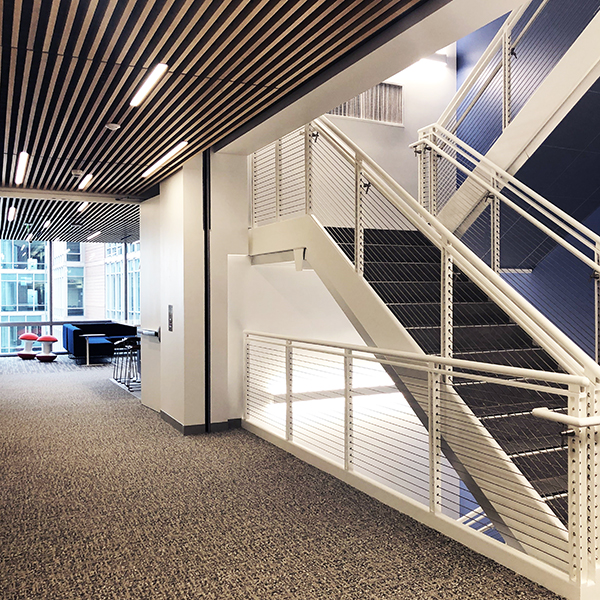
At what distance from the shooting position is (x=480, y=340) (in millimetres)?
4652

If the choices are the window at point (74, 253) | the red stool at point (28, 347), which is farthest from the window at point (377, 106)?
the window at point (74, 253)

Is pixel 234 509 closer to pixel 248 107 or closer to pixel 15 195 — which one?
pixel 248 107

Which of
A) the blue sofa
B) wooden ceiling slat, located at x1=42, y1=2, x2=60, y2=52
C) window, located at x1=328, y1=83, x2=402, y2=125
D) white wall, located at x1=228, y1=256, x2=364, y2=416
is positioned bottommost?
the blue sofa

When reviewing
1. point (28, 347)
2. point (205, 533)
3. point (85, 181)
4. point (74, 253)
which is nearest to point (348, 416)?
point (205, 533)

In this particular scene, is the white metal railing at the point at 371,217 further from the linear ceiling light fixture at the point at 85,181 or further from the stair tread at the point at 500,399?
the linear ceiling light fixture at the point at 85,181

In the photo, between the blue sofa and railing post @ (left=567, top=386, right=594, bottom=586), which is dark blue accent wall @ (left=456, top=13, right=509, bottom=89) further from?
the blue sofa

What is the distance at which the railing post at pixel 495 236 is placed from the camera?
17.5 feet

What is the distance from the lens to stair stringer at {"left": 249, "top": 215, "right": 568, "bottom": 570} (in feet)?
10.2

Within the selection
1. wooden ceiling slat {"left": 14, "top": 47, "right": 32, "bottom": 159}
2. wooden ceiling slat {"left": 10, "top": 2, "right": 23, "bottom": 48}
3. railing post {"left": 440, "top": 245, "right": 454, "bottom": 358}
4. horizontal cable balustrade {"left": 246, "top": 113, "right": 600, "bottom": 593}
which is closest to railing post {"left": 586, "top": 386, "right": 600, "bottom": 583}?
horizontal cable balustrade {"left": 246, "top": 113, "right": 600, "bottom": 593}

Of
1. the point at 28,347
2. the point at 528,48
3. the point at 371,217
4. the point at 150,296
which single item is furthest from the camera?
the point at 28,347

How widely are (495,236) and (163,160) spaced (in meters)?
3.31

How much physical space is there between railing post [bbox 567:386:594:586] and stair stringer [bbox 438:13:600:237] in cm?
326

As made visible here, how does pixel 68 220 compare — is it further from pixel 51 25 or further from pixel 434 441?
pixel 434 441

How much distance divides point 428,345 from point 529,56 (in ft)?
11.7
